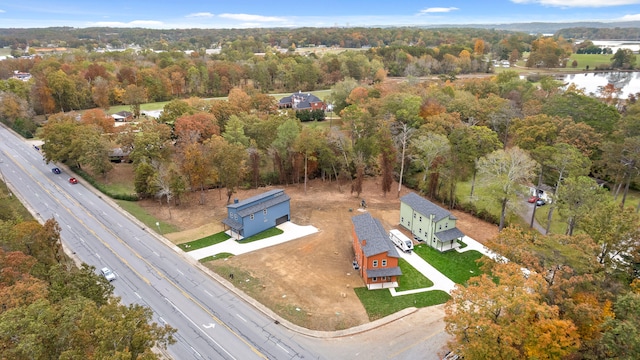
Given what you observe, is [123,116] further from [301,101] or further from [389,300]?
[389,300]

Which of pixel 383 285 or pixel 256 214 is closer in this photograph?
pixel 383 285

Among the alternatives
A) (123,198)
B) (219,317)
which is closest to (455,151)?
(219,317)

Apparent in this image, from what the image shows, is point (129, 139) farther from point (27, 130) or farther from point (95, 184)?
point (27, 130)

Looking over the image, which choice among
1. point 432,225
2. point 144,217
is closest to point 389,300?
point 432,225

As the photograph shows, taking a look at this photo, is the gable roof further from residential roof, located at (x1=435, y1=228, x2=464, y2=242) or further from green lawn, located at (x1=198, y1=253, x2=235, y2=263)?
residential roof, located at (x1=435, y1=228, x2=464, y2=242)

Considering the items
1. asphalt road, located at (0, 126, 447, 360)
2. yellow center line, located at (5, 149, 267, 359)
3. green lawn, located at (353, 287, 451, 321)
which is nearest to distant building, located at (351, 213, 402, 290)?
green lawn, located at (353, 287, 451, 321)
